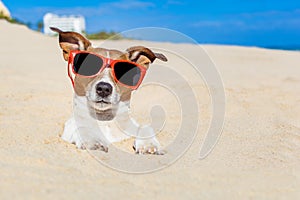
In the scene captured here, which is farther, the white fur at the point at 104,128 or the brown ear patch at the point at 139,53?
the brown ear patch at the point at 139,53

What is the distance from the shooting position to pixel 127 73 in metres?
3.28

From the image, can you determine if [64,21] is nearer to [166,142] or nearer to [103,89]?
[166,142]

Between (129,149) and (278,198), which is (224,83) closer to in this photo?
(129,149)

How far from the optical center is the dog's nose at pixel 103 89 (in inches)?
123

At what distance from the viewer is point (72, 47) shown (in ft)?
11.1

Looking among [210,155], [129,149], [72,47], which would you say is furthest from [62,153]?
[210,155]

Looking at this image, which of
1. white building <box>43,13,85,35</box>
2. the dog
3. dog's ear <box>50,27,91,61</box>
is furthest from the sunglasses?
white building <box>43,13,85,35</box>

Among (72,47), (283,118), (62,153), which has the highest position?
(72,47)

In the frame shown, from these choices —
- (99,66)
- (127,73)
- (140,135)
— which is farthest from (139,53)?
(140,135)

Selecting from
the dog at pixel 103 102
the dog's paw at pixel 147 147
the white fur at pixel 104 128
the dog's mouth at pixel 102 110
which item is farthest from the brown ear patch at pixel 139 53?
the dog's paw at pixel 147 147

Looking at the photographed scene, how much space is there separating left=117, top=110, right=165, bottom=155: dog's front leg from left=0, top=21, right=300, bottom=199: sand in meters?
0.12

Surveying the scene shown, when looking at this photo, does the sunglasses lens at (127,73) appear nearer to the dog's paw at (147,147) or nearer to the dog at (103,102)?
the dog at (103,102)

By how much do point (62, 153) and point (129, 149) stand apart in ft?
1.75

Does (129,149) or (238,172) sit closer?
(238,172)
